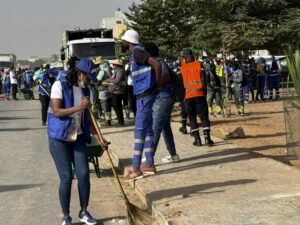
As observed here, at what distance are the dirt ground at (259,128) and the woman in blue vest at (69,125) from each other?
4014 millimetres

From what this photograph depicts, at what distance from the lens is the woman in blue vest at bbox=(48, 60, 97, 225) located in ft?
19.4

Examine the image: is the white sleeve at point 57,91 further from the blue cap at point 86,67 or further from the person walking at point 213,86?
the person walking at point 213,86

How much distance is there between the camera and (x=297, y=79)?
268 inches

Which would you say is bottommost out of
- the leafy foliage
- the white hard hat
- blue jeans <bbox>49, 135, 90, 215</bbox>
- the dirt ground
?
the dirt ground

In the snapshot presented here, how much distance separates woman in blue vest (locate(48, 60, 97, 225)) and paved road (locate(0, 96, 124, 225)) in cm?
74

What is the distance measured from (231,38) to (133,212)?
2152 cm

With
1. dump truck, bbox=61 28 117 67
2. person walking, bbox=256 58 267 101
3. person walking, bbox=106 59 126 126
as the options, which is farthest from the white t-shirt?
person walking, bbox=256 58 267 101

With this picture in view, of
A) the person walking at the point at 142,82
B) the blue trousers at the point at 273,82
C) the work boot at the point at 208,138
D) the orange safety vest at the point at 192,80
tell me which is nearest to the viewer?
the person walking at the point at 142,82

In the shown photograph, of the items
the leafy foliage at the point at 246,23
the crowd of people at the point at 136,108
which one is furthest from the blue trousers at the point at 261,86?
the crowd of people at the point at 136,108

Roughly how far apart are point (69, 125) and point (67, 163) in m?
0.40

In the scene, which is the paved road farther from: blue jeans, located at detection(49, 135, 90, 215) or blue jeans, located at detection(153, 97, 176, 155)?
blue jeans, located at detection(153, 97, 176, 155)

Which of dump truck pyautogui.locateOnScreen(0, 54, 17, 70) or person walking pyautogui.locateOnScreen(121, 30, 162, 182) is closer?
person walking pyautogui.locateOnScreen(121, 30, 162, 182)

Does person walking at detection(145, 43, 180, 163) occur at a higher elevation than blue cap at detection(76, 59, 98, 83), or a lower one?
lower

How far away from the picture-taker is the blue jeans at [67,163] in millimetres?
5977
